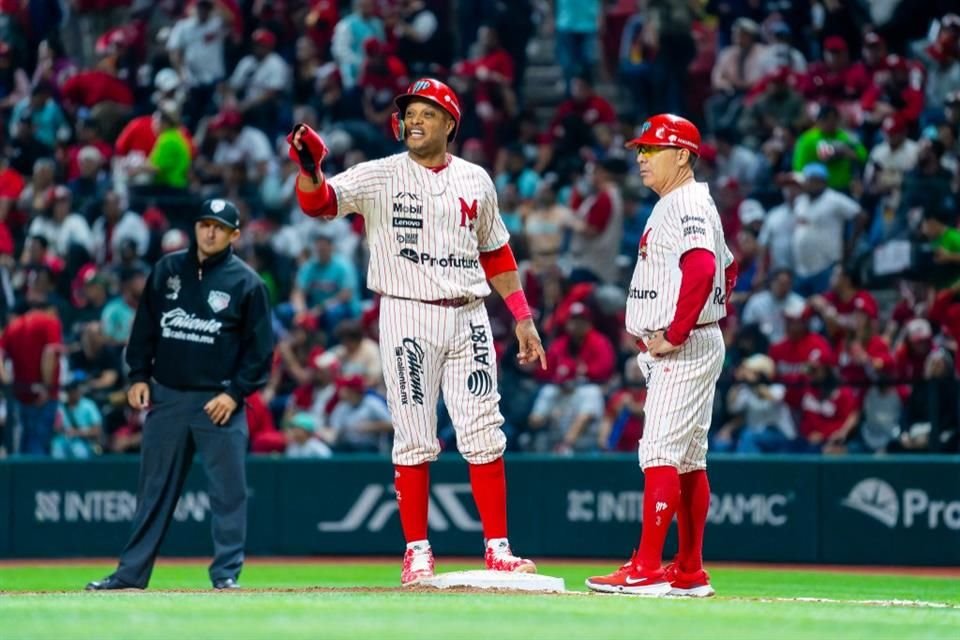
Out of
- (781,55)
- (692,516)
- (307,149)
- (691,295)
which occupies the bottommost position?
(692,516)

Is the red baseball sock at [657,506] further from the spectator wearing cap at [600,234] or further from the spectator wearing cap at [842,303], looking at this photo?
the spectator wearing cap at [600,234]

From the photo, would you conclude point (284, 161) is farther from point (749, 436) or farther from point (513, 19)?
point (749, 436)

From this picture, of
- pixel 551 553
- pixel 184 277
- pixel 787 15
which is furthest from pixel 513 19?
pixel 184 277

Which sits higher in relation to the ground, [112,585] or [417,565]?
[417,565]

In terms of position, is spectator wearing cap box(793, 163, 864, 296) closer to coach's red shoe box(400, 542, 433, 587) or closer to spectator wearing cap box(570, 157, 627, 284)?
spectator wearing cap box(570, 157, 627, 284)

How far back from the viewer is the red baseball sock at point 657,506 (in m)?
7.54

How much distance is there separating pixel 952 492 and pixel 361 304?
5.73 meters

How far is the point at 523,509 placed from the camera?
14.1 meters

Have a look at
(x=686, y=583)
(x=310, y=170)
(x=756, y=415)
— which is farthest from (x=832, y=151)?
(x=310, y=170)

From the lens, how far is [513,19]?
19.8 m

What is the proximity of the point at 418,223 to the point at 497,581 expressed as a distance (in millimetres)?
1576

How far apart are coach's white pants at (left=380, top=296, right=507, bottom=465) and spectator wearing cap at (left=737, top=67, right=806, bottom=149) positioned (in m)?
9.89

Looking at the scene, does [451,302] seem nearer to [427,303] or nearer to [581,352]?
[427,303]

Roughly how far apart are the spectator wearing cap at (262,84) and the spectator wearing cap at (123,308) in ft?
12.8
